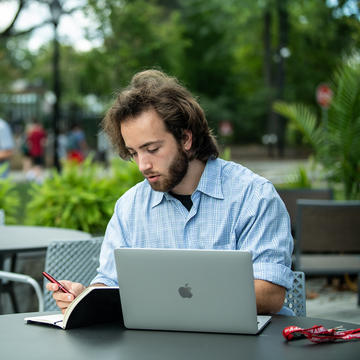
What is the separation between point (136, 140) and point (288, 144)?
3963 cm

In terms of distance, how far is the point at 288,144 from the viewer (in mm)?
41719

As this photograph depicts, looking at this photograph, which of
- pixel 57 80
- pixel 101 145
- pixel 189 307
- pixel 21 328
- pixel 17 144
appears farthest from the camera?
pixel 17 144

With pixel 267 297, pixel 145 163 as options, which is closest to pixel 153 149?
pixel 145 163

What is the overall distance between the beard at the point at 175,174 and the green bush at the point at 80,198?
3.54 meters

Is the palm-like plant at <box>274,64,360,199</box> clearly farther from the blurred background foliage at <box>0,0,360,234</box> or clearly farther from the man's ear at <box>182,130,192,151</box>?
the man's ear at <box>182,130,192,151</box>

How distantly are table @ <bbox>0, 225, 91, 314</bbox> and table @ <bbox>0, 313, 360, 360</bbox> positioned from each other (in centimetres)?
172

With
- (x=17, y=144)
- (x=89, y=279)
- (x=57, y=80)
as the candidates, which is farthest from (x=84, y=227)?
(x=17, y=144)

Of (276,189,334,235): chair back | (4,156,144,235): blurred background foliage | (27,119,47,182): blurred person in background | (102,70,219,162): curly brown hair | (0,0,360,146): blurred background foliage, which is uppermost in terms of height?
(0,0,360,146): blurred background foliage

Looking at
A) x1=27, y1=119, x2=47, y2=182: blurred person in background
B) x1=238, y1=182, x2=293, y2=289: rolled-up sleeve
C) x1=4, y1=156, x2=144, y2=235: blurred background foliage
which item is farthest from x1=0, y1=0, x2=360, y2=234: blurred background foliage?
x1=238, y1=182, x2=293, y2=289: rolled-up sleeve

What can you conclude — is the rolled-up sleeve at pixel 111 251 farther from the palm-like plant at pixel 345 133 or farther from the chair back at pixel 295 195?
the palm-like plant at pixel 345 133

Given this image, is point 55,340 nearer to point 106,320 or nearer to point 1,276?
point 106,320

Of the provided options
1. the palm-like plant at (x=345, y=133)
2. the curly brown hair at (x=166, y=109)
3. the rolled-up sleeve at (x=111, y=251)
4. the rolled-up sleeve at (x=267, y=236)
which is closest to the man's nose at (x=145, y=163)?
the curly brown hair at (x=166, y=109)

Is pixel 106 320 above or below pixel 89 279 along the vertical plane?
above

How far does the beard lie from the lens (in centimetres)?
266
